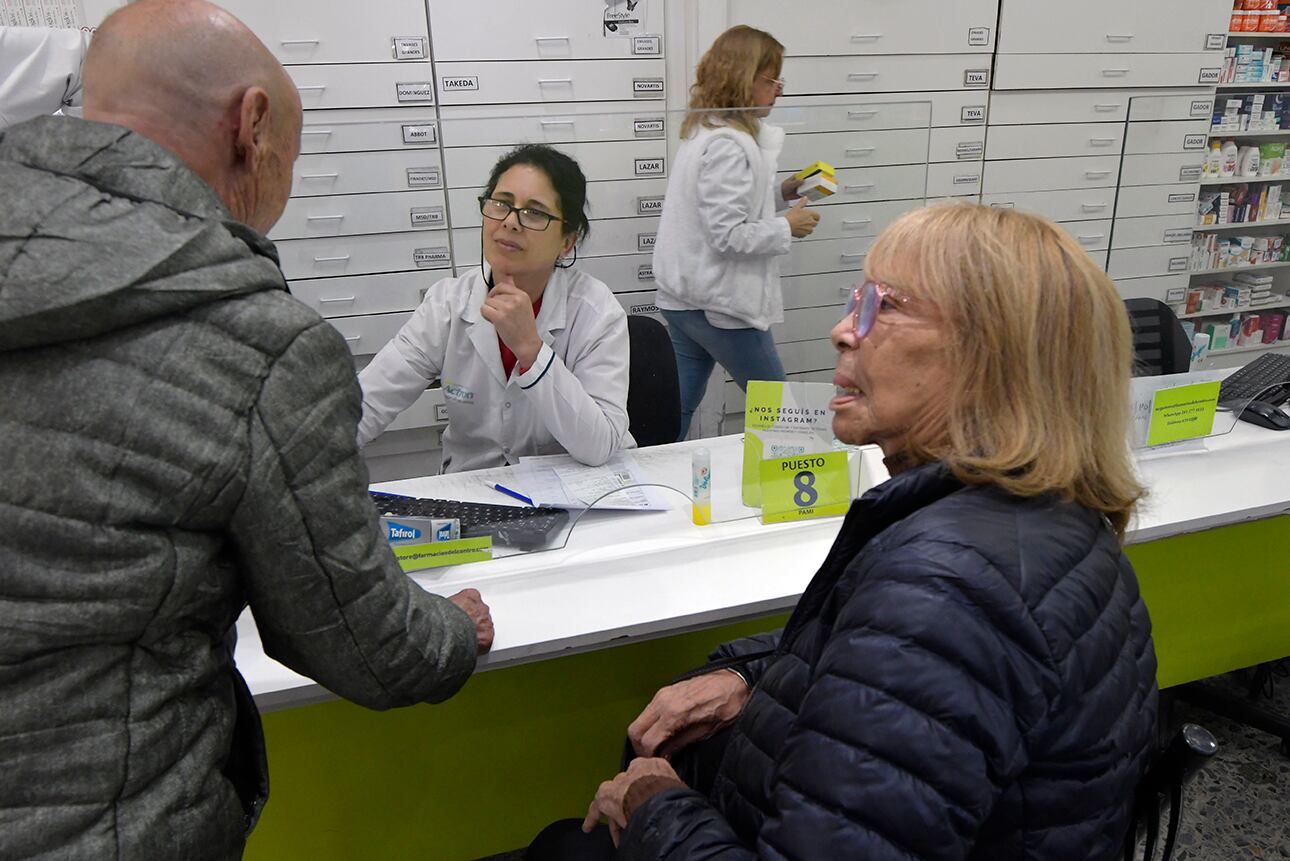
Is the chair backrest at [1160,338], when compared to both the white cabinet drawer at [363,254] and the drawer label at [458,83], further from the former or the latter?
the drawer label at [458,83]

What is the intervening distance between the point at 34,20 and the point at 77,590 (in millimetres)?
3086

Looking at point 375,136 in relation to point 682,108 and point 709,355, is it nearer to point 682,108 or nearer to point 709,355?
point 709,355

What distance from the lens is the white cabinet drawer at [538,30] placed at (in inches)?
129

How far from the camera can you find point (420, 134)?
191 centimetres

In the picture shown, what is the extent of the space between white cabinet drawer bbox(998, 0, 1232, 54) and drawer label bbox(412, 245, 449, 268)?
322 centimetres

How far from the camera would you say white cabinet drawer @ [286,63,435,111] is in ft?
10.4

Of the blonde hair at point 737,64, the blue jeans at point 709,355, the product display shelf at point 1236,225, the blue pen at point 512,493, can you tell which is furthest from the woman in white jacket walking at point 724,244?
the product display shelf at point 1236,225

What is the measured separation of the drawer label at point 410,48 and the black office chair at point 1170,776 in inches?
124

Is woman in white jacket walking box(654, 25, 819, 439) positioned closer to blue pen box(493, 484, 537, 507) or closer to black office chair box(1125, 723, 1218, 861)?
blue pen box(493, 484, 537, 507)

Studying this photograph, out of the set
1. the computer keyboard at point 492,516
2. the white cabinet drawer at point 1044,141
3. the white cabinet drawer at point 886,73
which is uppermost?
the white cabinet drawer at point 886,73

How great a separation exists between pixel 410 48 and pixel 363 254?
5.03ft

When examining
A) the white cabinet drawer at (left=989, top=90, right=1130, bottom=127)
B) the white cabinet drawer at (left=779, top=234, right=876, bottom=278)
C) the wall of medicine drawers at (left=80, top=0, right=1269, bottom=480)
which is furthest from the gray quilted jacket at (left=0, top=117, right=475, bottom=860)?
the white cabinet drawer at (left=989, top=90, right=1130, bottom=127)

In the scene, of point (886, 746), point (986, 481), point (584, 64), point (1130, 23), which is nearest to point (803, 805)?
point (886, 746)

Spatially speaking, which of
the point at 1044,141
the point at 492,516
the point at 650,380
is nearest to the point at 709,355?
the point at 650,380
